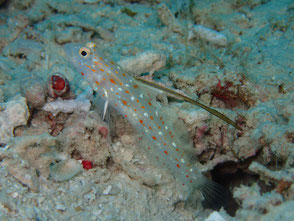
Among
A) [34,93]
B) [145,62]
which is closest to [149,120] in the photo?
[145,62]

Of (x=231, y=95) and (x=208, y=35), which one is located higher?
(x=208, y=35)

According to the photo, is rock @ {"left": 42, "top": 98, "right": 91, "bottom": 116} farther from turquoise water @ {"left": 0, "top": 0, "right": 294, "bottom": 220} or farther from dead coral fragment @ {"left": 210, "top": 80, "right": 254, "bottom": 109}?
dead coral fragment @ {"left": 210, "top": 80, "right": 254, "bottom": 109}

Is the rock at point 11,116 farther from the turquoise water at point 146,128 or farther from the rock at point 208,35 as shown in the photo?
the rock at point 208,35

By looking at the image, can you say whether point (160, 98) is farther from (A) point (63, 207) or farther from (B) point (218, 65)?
(A) point (63, 207)

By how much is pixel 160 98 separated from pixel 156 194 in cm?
133

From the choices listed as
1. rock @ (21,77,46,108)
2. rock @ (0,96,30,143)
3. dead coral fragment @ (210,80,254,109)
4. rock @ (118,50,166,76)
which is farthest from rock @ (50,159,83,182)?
dead coral fragment @ (210,80,254,109)

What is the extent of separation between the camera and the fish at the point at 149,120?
9.55 feet

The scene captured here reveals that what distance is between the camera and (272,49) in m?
4.06

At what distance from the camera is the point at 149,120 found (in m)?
2.93

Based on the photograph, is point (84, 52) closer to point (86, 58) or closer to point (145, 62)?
point (86, 58)

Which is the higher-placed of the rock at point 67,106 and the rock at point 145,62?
the rock at point 145,62

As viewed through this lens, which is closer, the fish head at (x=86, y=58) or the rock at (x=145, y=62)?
the fish head at (x=86, y=58)

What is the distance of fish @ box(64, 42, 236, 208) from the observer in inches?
115

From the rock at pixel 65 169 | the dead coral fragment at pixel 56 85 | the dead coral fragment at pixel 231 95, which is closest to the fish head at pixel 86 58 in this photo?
the dead coral fragment at pixel 56 85
